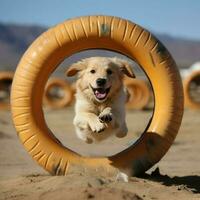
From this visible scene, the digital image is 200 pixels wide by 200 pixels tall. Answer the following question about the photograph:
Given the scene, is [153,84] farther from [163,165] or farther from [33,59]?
[163,165]

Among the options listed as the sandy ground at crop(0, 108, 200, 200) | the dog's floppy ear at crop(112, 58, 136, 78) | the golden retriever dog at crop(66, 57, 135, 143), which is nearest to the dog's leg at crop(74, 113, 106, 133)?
the golden retriever dog at crop(66, 57, 135, 143)

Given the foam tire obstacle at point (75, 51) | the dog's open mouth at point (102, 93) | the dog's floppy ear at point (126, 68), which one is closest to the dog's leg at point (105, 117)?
the dog's open mouth at point (102, 93)

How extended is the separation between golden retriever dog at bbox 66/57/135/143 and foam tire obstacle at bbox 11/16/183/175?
0.31 meters

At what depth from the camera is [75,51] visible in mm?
7883

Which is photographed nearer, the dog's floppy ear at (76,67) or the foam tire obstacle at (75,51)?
the foam tire obstacle at (75,51)

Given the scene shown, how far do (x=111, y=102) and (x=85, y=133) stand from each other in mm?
528

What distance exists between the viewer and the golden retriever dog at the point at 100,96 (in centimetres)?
775

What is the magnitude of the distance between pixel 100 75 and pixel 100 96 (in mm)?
267

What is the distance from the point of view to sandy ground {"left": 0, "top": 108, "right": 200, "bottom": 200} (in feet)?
20.1

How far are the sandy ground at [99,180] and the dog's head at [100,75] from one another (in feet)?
3.55

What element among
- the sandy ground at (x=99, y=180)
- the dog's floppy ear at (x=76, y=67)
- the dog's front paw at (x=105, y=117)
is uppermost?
the dog's floppy ear at (x=76, y=67)

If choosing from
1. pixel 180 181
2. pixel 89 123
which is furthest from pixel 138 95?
pixel 89 123

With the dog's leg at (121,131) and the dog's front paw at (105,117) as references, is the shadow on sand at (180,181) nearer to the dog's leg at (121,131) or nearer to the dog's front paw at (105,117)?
the dog's leg at (121,131)

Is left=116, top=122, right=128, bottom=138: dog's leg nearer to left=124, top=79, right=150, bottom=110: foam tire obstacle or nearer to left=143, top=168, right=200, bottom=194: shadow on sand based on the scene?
left=143, top=168, right=200, bottom=194: shadow on sand
